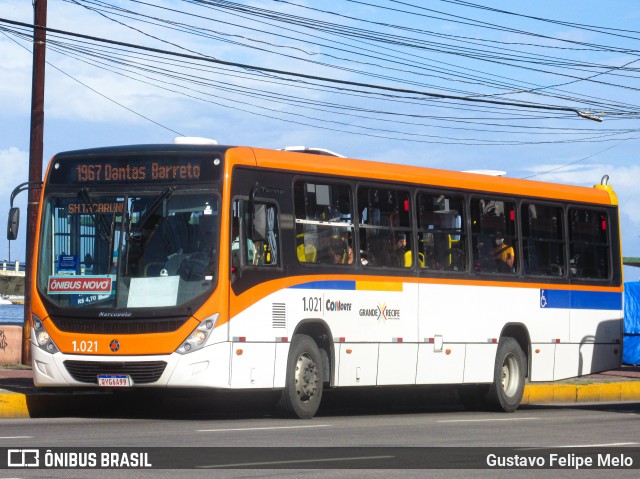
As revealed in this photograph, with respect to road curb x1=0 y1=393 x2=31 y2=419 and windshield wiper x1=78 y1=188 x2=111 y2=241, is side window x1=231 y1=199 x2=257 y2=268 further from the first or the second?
road curb x1=0 y1=393 x2=31 y2=419

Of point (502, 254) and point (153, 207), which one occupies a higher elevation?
point (153, 207)

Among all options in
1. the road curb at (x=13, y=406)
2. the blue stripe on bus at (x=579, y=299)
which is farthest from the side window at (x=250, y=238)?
the blue stripe on bus at (x=579, y=299)

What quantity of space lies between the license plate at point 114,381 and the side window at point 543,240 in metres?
7.57

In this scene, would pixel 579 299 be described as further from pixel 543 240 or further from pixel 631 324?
pixel 631 324

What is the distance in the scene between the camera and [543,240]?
22.1 meters

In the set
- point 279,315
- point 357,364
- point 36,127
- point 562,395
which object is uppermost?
point 36,127

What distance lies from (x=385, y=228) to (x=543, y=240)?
12.9 feet

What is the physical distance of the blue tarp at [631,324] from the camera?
35219mm

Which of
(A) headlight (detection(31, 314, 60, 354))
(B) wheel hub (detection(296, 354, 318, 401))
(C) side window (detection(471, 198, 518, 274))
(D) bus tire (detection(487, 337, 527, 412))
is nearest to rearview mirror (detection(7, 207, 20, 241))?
(A) headlight (detection(31, 314, 60, 354))

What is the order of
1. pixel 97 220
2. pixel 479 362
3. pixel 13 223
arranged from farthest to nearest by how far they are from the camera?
pixel 479 362, pixel 13 223, pixel 97 220

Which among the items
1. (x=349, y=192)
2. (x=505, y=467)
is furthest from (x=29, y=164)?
(x=505, y=467)

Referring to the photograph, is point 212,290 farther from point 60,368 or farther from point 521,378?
point 521,378

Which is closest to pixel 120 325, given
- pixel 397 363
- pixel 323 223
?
pixel 323 223

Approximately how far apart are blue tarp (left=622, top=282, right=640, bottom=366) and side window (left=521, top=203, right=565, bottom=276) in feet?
44.2
